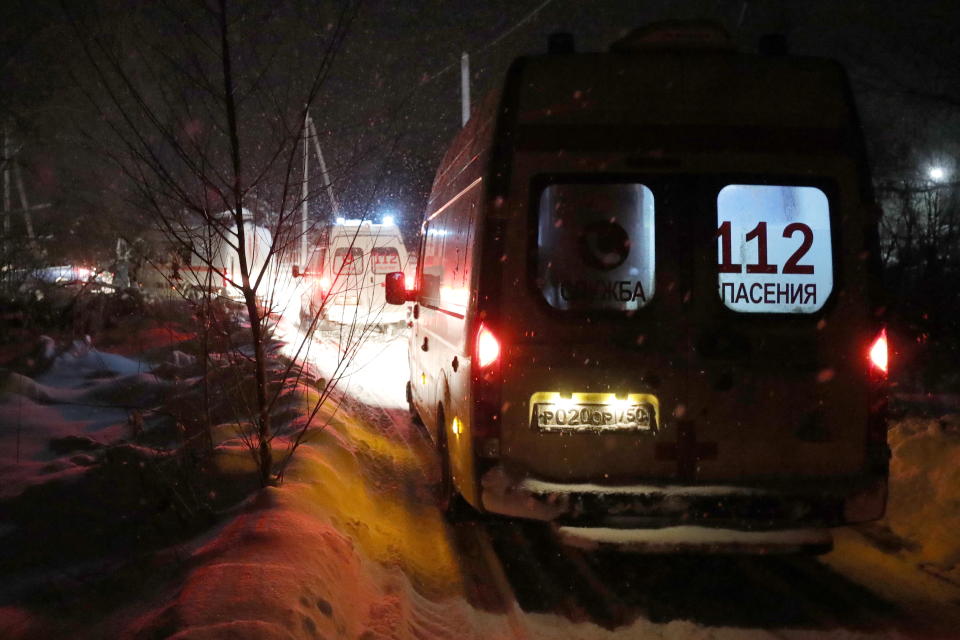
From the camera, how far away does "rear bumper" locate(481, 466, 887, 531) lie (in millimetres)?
4457

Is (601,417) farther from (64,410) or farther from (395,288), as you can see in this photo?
(64,410)

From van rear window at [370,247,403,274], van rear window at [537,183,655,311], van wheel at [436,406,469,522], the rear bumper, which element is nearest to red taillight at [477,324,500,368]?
van rear window at [537,183,655,311]

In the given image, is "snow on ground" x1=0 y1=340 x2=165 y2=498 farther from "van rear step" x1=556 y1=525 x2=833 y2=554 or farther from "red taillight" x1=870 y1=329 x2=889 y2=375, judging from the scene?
"red taillight" x1=870 y1=329 x2=889 y2=375

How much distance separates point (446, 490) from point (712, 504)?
2.32m

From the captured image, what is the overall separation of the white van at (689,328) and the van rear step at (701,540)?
0.04ft

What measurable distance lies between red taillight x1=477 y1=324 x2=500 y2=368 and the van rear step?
1061 millimetres

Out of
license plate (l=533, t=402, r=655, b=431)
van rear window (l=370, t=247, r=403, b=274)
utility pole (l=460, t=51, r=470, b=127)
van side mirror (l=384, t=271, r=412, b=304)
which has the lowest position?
license plate (l=533, t=402, r=655, b=431)

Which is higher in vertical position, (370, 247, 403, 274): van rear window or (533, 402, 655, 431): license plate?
(370, 247, 403, 274): van rear window

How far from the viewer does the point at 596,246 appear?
4727 mm

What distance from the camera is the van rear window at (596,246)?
15.2ft

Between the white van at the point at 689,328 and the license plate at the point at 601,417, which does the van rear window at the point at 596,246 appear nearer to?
the white van at the point at 689,328

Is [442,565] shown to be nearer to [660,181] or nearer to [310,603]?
[310,603]

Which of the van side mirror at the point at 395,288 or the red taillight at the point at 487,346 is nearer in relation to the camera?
the red taillight at the point at 487,346

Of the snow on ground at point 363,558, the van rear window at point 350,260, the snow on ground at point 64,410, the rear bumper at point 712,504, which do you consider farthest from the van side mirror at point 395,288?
the rear bumper at point 712,504
